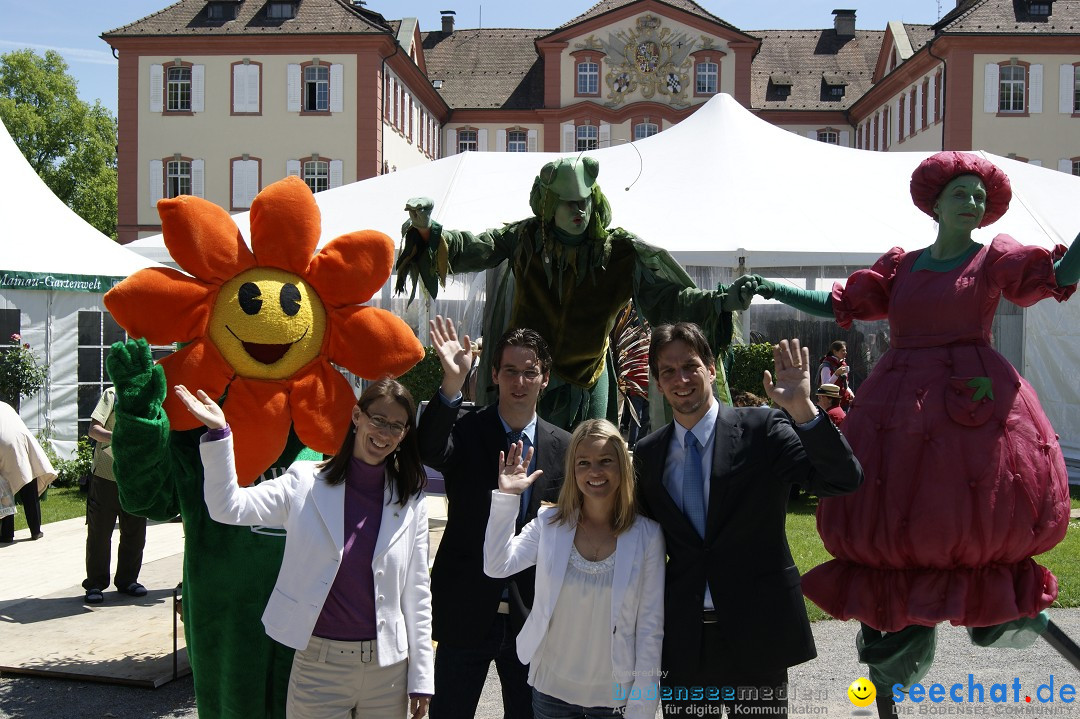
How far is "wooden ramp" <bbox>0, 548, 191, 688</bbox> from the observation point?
4.82 meters

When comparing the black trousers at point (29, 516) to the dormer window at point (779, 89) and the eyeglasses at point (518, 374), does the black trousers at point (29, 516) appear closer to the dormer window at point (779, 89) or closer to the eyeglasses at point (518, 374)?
the eyeglasses at point (518, 374)

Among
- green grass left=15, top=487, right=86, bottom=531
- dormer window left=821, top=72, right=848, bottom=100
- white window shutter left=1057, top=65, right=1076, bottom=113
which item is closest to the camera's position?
green grass left=15, top=487, right=86, bottom=531

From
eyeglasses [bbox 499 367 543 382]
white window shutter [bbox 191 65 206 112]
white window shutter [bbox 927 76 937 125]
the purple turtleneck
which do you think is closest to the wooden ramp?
the purple turtleneck

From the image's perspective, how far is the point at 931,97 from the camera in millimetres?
32375

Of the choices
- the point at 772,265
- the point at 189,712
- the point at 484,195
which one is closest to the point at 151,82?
the point at 484,195

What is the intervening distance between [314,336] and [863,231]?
6.15 m

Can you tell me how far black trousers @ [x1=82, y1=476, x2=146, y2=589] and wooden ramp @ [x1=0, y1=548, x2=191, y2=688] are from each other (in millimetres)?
152

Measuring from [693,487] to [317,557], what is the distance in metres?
1.06

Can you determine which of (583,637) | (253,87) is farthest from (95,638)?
(253,87)

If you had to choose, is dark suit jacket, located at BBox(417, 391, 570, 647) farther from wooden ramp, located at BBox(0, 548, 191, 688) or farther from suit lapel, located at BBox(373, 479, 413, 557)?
wooden ramp, located at BBox(0, 548, 191, 688)

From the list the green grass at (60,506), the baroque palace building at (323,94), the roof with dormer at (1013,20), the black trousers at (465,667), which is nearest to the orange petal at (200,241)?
the black trousers at (465,667)

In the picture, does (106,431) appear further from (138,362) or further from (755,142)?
(755,142)

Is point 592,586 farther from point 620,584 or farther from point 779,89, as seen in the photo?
point 779,89

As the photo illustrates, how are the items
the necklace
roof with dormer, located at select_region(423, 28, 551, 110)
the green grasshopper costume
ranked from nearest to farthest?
1. the necklace
2. the green grasshopper costume
3. roof with dormer, located at select_region(423, 28, 551, 110)
